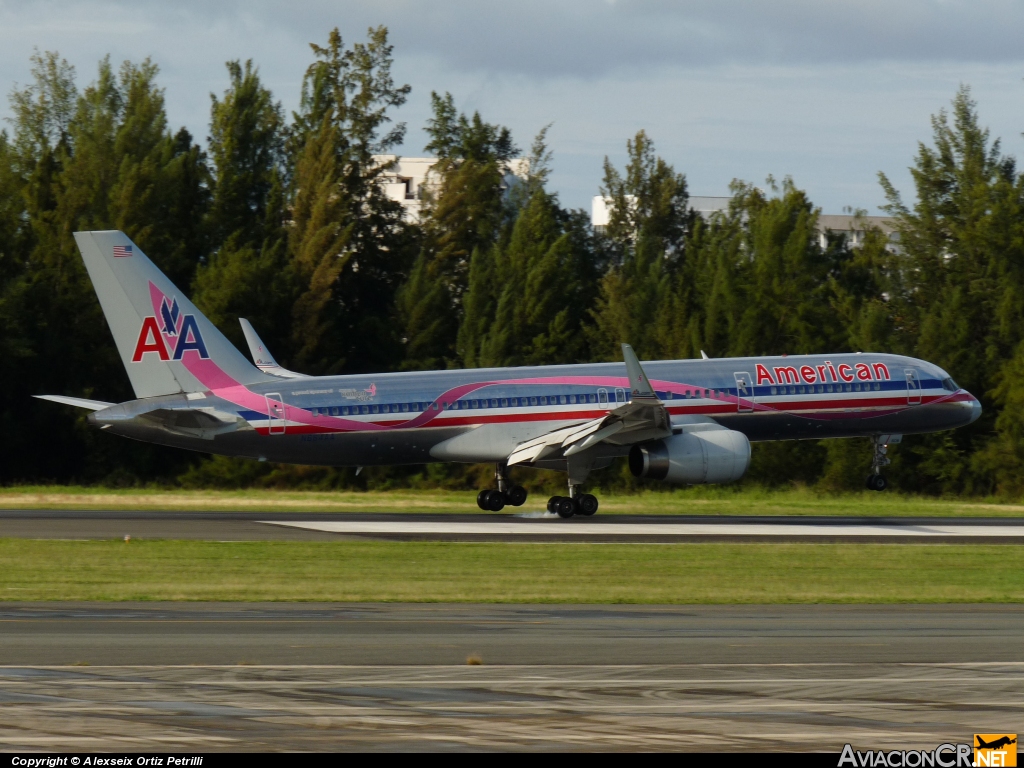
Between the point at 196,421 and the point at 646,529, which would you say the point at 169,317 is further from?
the point at 646,529

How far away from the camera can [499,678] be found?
13094 millimetres

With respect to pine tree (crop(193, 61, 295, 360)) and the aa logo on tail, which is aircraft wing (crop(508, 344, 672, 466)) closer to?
the aa logo on tail

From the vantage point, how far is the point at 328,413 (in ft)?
122

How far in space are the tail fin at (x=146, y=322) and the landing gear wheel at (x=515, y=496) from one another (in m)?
9.75

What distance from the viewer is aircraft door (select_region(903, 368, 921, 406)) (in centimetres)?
4138

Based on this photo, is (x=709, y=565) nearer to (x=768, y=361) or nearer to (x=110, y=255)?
(x=768, y=361)

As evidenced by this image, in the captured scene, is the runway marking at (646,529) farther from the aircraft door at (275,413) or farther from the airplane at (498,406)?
the aircraft door at (275,413)

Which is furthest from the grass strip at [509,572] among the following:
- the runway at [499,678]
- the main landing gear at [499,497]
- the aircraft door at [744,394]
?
the main landing gear at [499,497]

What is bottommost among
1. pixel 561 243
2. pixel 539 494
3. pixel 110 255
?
pixel 539 494

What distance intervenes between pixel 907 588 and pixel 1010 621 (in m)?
4.44

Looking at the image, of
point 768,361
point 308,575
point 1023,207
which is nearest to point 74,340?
point 768,361

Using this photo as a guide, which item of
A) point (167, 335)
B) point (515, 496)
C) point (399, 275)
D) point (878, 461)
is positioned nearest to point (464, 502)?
point (515, 496)

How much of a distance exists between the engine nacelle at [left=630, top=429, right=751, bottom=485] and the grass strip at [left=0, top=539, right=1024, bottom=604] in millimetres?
5894

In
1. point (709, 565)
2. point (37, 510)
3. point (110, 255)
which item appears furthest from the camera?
point (37, 510)
